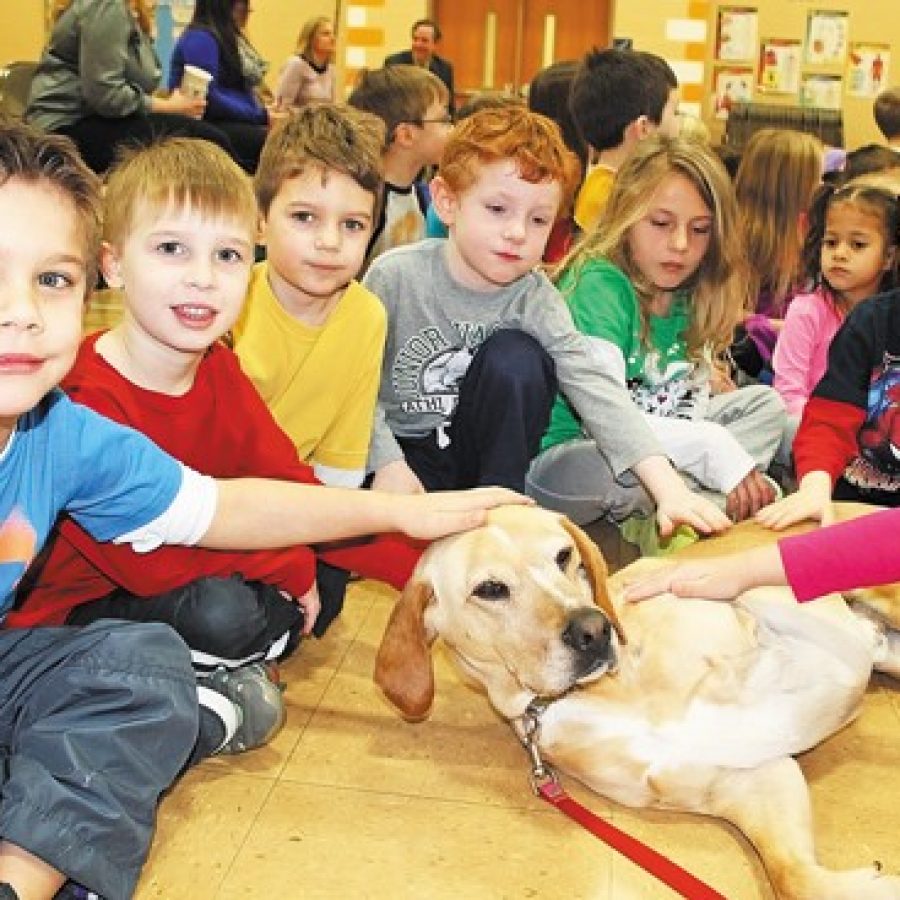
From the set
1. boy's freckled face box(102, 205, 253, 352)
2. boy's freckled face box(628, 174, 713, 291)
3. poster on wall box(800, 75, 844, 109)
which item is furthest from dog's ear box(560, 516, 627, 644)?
poster on wall box(800, 75, 844, 109)

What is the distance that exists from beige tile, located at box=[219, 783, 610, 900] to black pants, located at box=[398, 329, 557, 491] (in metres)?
1.06

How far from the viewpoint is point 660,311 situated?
3.33m

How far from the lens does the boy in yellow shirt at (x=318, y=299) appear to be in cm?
270

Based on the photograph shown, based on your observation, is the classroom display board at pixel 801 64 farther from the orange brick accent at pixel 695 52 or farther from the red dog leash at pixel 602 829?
the red dog leash at pixel 602 829

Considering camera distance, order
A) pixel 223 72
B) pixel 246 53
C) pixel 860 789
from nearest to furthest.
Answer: pixel 860 789
pixel 223 72
pixel 246 53

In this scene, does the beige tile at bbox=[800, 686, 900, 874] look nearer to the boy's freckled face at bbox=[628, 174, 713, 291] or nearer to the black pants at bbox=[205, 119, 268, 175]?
the boy's freckled face at bbox=[628, 174, 713, 291]

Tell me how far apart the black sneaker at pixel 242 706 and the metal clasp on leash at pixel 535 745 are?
469 mm

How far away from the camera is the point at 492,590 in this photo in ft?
6.81

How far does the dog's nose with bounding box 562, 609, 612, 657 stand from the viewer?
2.01 meters

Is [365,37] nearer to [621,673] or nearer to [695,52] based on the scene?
[695,52]

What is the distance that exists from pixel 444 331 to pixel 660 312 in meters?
0.65

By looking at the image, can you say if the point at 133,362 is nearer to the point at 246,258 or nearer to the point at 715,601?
the point at 246,258

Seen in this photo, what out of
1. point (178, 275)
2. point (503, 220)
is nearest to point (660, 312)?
point (503, 220)

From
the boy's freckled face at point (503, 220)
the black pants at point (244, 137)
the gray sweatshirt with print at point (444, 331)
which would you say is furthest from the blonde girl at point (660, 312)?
the black pants at point (244, 137)
